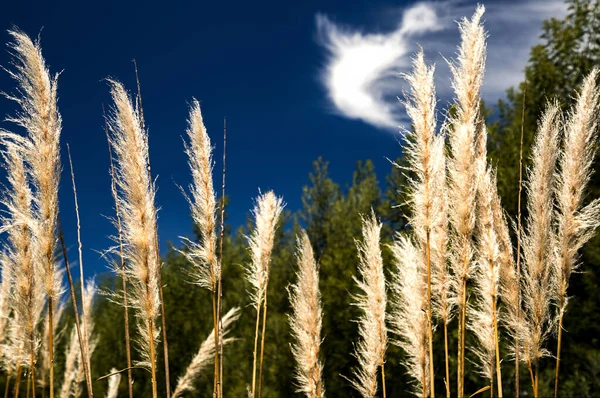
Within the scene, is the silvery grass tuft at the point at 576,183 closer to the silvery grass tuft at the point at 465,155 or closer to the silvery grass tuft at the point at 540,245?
the silvery grass tuft at the point at 540,245

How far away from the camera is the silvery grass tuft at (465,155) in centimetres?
254

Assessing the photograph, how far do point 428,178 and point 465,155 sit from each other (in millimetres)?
216

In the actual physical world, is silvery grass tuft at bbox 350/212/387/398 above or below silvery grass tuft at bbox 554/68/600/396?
below

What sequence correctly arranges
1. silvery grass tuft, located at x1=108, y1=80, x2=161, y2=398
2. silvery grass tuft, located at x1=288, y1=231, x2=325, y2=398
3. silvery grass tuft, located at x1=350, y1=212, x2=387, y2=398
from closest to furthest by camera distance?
silvery grass tuft, located at x1=108, y1=80, x2=161, y2=398, silvery grass tuft, located at x1=350, y1=212, x2=387, y2=398, silvery grass tuft, located at x1=288, y1=231, x2=325, y2=398

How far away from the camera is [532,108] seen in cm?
1131

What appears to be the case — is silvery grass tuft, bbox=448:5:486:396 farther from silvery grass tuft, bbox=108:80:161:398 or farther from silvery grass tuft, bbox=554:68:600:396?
silvery grass tuft, bbox=108:80:161:398

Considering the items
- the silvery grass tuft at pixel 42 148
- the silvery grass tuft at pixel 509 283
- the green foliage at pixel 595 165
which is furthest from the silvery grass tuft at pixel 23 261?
the green foliage at pixel 595 165

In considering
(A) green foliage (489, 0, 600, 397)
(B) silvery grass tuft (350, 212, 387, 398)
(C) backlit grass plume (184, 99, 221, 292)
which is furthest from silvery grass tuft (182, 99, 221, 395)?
(A) green foliage (489, 0, 600, 397)

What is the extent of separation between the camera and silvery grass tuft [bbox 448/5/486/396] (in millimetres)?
2537

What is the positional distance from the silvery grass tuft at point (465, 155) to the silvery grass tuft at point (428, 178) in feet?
0.22

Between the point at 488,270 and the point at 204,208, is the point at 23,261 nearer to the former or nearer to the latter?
the point at 204,208

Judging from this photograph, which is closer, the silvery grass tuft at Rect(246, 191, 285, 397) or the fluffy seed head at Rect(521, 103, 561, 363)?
the fluffy seed head at Rect(521, 103, 561, 363)

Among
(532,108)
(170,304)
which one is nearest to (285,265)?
(170,304)

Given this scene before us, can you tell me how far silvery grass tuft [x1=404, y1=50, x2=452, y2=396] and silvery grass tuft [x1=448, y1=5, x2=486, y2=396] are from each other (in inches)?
2.7
